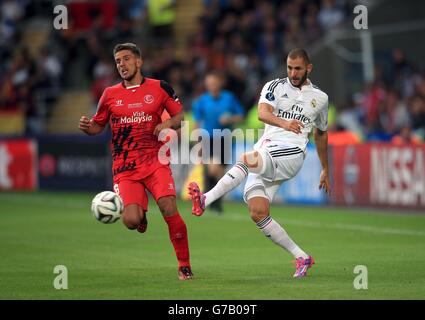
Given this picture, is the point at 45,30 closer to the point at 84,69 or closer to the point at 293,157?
the point at 84,69

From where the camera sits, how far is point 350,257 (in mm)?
13445

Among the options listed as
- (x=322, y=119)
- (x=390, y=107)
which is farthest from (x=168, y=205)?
(x=390, y=107)

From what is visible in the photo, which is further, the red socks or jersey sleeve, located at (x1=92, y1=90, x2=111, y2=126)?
jersey sleeve, located at (x1=92, y1=90, x2=111, y2=126)

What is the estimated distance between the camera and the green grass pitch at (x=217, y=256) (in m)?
10.4

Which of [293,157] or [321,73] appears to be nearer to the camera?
[293,157]

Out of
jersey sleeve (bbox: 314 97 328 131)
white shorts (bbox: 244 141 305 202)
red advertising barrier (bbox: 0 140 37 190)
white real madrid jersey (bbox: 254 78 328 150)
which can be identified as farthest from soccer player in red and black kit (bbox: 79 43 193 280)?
red advertising barrier (bbox: 0 140 37 190)

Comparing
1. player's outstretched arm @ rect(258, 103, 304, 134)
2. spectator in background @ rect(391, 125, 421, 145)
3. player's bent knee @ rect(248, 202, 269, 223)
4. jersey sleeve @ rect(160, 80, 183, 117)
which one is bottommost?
player's bent knee @ rect(248, 202, 269, 223)

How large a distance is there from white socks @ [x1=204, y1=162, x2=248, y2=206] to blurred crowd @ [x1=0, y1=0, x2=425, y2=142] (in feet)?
33.3

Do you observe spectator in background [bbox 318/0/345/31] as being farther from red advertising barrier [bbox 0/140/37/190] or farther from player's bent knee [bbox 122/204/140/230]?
player's bent knee [bbox 122/204/140/230]

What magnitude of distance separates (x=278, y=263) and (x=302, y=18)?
1504 centimetres

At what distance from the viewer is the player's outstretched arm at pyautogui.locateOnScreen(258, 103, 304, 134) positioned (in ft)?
35.9

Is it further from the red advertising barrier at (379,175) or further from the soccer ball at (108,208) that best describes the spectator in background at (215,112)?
the soccer ball at (108,208)

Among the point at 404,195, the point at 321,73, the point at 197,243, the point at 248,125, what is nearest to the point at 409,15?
the point at 321,73

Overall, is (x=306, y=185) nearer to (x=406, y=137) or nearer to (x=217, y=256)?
(x=406, y=137)
